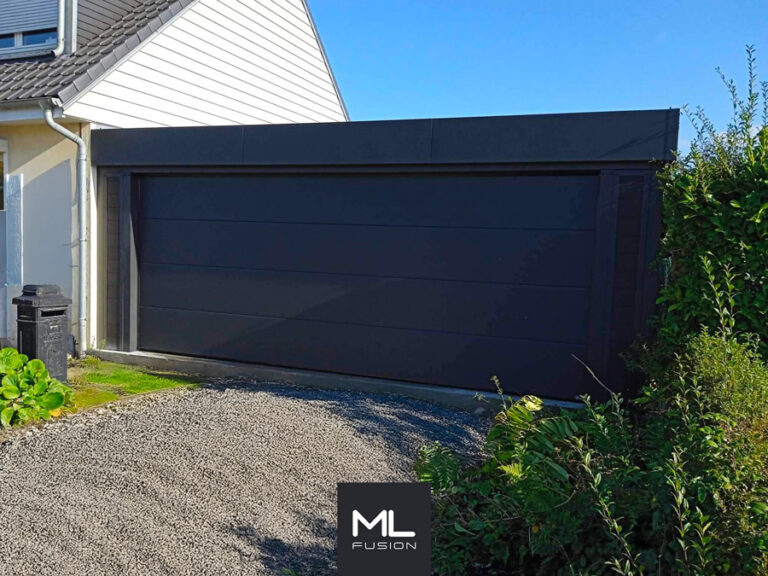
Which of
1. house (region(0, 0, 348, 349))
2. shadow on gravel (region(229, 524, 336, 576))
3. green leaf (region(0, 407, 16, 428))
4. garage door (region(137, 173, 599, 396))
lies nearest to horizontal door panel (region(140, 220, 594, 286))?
garage door (region(137, 173, 599, 396))

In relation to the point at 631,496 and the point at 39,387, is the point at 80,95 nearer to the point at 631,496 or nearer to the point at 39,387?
the point at 39,387

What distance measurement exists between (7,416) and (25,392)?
0.26 meters

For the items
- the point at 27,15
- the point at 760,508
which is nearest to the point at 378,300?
the point at 760,508

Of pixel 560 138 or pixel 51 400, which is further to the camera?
pixel 560 138

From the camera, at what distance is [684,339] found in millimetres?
4918

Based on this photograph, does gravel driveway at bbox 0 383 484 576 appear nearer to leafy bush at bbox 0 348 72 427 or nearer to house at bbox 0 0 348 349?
leafy bush at bbox 0 348 72 427

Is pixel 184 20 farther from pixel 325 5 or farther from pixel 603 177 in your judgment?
pixel 603 177

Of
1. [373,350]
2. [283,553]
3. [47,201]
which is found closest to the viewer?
[283,553]

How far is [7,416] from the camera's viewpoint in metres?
5.33

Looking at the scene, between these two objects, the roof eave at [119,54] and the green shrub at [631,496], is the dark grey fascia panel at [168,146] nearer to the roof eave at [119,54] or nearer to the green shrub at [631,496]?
the roof eave at [119,54]

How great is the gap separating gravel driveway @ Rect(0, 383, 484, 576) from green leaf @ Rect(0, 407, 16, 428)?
0.18 m

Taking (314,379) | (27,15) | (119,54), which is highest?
(27,15)

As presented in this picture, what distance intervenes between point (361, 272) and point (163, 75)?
168 inches

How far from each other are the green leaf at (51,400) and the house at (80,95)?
2622mm
